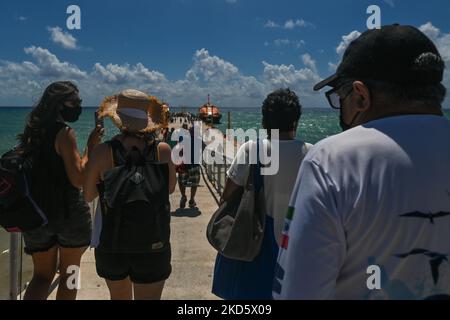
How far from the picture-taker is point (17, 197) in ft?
9.68

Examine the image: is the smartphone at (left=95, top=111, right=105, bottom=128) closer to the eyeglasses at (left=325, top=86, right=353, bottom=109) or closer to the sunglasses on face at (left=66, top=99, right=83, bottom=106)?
the sunglasses on face at (left=66, top=99, right=83, bottom=106)

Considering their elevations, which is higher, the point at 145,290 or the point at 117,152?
the point at 117,152

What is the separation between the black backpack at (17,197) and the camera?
9.57 feet

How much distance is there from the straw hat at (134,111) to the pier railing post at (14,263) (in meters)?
1.29

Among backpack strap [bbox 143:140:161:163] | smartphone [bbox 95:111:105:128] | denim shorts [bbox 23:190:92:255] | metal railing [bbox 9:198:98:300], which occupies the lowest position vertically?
metal railing [bbox 9:198:98:300]

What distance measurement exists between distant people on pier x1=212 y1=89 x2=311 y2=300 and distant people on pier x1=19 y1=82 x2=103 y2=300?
1146 mm

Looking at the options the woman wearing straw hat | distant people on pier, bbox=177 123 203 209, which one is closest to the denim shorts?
the woman wearing straw hat

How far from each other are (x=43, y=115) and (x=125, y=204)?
100cm

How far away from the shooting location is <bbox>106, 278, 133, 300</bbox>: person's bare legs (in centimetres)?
290

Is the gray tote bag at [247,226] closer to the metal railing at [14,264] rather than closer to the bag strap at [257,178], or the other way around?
the bag strap at [257,178]

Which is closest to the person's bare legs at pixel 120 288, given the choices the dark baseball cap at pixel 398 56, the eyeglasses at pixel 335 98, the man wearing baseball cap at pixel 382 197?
the man wearing baseball cap at pixel 382 197

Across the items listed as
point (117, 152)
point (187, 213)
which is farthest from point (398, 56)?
point (187, 213)

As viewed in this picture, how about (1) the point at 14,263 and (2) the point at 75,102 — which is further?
(1) the point at 14,263

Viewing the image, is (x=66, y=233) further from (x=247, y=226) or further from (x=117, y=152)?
(x=247, y=226)
